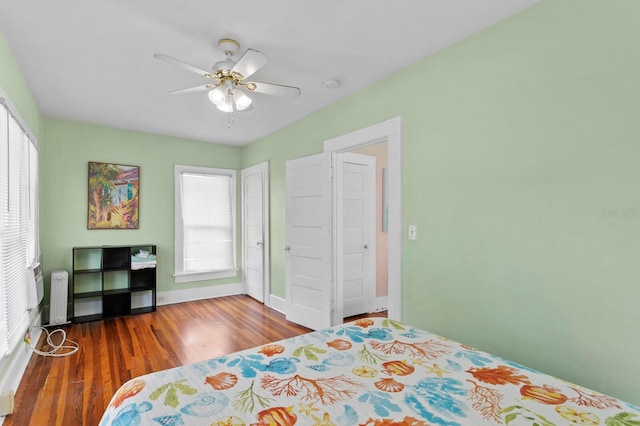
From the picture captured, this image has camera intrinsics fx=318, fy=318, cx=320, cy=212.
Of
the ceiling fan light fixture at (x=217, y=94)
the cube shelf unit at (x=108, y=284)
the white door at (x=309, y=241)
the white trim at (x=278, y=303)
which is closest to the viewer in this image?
the ceiling fan light fixture at (x=217, y=94)

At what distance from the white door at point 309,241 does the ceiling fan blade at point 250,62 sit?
1.45 metres

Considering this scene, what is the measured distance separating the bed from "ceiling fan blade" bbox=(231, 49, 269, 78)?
1.71m

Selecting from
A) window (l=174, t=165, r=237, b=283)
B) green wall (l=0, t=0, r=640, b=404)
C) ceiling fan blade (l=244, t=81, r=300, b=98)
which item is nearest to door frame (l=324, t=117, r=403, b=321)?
green wall (l=0, t=0, r=640, b=404)

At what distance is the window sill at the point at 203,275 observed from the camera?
189 inches

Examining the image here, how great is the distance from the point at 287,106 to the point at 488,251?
2531 millimetres

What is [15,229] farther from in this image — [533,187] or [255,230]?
[533,187]

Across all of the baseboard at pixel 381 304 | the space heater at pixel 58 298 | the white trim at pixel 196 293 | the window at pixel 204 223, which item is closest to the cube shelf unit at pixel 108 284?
the space heater at pixel 58 298

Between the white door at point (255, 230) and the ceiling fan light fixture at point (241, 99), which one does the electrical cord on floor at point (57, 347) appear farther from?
the ceiling fan light fixture at point (241, 99)

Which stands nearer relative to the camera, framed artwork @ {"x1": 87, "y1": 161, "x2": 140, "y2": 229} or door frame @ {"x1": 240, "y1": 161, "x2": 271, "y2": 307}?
framed artwork @ {"x1": 87, "y1": 161, "x2": 140, "y2": 229}

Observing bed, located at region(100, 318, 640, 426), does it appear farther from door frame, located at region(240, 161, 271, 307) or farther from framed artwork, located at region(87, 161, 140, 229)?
framed artwork, located at region(87, 161, 140, 229)

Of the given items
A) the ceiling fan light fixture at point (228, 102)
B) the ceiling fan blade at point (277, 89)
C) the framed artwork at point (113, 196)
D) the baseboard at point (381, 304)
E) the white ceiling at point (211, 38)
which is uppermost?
the white ceiling at point (211, 38)

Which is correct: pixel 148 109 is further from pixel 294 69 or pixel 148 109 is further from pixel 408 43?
pixel 408 43

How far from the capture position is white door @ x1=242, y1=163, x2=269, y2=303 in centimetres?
470

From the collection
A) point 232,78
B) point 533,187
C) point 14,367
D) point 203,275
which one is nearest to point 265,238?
Answer: point 203,275
